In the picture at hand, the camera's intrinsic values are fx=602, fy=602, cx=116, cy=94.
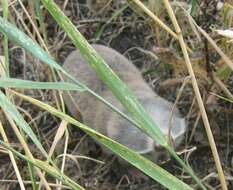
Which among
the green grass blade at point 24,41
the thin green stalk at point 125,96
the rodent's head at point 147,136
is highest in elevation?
the green grass blade at point 24,41

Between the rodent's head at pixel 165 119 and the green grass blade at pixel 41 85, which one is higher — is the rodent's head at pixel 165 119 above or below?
below

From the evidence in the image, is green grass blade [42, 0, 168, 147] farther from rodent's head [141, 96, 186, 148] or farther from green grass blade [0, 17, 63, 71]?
rodent's head [141, 96, 186, 148]

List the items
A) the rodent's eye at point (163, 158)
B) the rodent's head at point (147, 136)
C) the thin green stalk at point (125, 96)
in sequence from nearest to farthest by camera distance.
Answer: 1. the thin green stalk at point (125, 96)
2. the rodent's head at point (147, 136)
3. the rodent's eye at point (163, 158)

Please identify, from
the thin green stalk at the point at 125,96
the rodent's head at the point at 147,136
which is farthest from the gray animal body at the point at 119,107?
the thin green stalk at the point at 125,96

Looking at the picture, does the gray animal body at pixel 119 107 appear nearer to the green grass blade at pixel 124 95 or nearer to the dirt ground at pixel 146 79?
the dirt ground at pixel 146 79

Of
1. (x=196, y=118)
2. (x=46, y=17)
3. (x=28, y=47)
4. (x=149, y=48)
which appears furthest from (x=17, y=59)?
(x=28, y=47)

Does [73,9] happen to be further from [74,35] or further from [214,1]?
[74,35]
